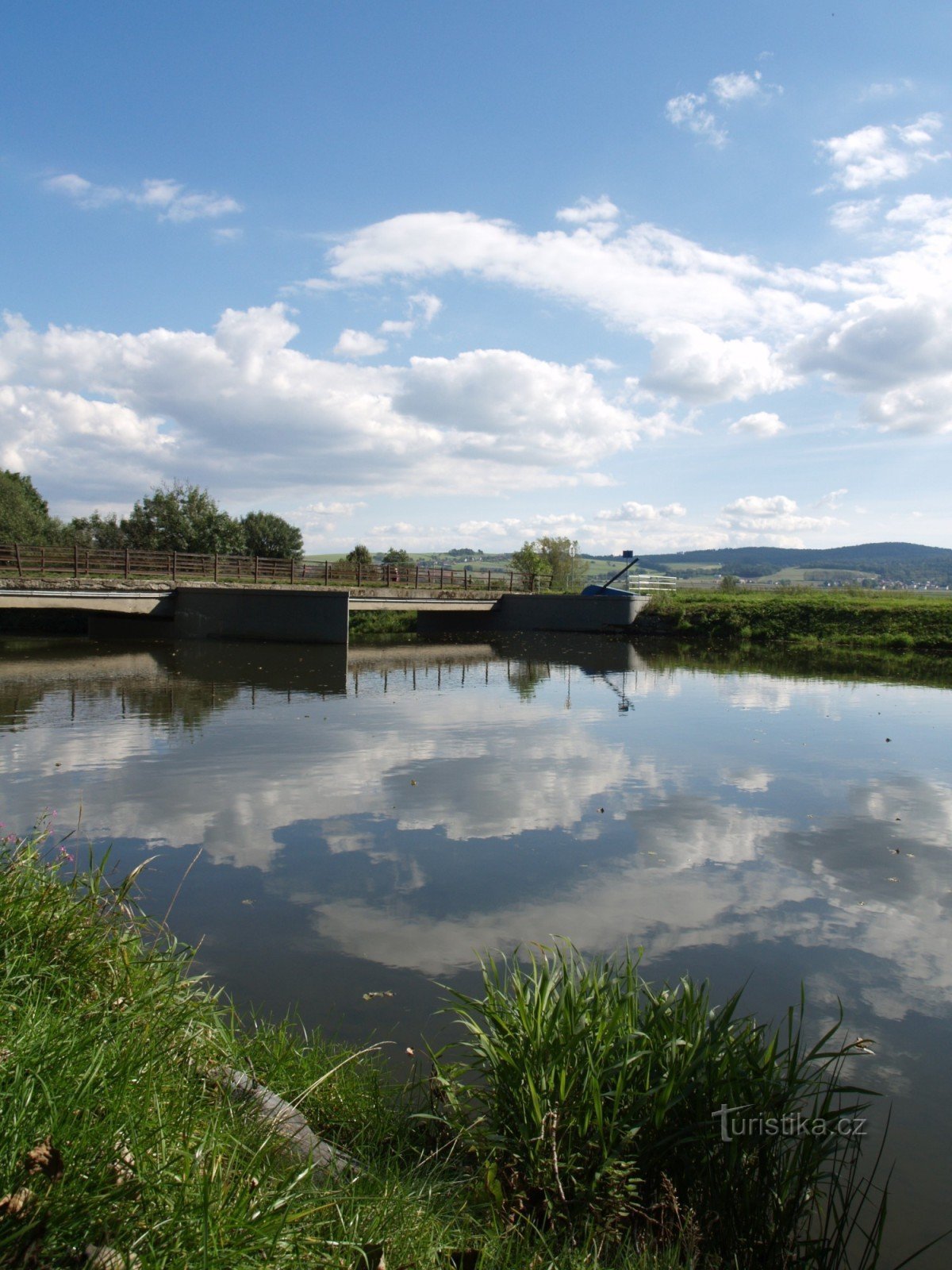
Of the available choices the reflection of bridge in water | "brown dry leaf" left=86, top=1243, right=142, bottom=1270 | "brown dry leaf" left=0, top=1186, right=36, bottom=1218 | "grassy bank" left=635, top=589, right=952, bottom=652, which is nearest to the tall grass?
"brown dry leaf" left=86, top=1243, right=142, bottom=1270

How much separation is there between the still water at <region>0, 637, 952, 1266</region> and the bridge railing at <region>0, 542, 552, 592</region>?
13402 millimetres

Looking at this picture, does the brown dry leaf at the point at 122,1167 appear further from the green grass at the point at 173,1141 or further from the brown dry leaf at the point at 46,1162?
the brown dry leaf at the point at 46,1162

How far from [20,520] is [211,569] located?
2072 centimetres

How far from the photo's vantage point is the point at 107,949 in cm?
371

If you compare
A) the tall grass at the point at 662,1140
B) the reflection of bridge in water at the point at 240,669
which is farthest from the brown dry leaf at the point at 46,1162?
the reflection of bridge in water at the point at 240,669

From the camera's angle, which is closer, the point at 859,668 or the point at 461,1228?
the point at 461,1228

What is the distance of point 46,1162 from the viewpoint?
200 centimetres

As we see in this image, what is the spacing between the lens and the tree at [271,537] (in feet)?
205

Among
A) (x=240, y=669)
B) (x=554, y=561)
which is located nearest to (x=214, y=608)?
(x=240, y=669)

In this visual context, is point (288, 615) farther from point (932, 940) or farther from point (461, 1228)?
point (461, 1228)

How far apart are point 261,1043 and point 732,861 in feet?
15.8

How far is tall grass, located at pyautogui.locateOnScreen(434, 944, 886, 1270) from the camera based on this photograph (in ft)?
9.52

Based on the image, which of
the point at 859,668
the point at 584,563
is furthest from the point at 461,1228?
the point at 584,563

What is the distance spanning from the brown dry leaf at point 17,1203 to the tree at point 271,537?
202 feet
